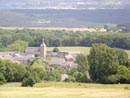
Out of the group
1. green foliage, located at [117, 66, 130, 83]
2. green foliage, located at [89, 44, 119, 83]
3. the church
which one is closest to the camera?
green foliage, located at [117, 66, 130, 83]

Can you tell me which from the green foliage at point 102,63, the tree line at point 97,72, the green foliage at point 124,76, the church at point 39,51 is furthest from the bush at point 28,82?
the church at point 39,51

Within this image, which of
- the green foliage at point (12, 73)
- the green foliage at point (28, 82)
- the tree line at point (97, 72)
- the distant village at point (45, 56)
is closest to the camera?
the green foliage at point (28, 82)

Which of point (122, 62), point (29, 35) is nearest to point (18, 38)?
point (29, 35)

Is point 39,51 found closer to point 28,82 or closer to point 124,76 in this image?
point 124,76

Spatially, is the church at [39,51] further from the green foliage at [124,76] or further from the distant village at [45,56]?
the green foliage at [124,76]

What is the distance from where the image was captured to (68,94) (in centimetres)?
3512

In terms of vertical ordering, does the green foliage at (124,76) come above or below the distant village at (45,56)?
above

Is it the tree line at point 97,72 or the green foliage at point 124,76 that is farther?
the tree line at point 97,72

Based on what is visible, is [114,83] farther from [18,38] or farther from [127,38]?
[18,38]

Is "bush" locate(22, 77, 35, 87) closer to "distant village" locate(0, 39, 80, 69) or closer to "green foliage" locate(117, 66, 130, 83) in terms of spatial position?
"green foliage" locate(117, 66, 130, 83)

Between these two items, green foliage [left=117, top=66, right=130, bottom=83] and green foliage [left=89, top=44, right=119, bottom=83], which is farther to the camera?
green foliage [left=89, top=44, right=119, bottom=83]

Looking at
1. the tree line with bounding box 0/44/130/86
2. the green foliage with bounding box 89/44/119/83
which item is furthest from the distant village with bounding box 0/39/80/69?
the tree line with bounding box 0/44/130/86

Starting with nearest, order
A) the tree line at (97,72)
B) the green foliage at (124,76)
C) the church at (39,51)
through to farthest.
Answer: the green foliage at (124,76)
the tree line at (97,72)
the church at (39,51)

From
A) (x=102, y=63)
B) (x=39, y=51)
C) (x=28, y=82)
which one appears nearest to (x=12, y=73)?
(x=28, y=82)
